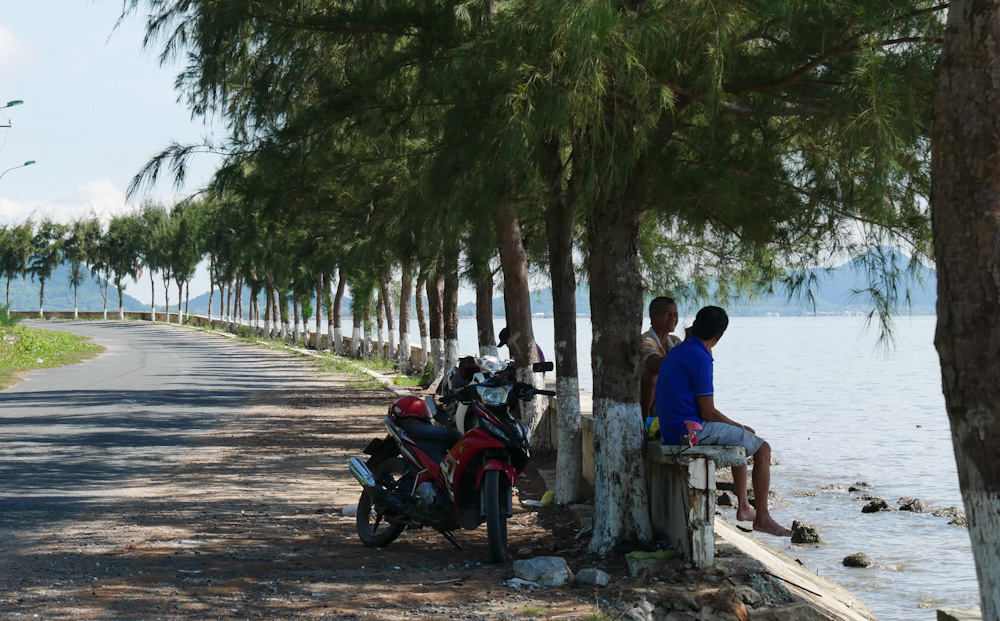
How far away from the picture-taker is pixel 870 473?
19094 millimetres

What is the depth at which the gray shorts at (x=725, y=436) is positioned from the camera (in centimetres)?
615

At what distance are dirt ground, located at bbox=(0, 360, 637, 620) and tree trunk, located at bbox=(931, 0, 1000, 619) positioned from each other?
2502 millimetres

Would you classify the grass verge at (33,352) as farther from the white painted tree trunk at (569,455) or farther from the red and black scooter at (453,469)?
the red and black scooter at (453,469)

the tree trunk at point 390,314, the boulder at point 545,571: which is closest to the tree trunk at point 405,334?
the tree trunk at point 390,314

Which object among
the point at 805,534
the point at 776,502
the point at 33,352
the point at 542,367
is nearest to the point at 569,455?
the point at 542,367

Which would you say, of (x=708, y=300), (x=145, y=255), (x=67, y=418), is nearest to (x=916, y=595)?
(x=708, y=300)

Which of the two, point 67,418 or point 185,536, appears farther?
point 67,418

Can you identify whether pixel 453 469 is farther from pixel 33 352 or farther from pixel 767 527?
pixel 33 352

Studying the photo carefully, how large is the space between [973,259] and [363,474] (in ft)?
16.4

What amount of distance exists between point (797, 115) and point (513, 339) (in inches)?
221

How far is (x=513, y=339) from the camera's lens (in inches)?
480

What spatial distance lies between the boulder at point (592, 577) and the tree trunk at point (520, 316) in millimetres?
5518

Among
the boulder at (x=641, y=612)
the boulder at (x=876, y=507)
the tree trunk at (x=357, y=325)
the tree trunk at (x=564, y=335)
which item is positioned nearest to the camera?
the boulder at (x=641, y=612)

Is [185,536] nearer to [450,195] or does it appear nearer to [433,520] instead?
[433,520]
